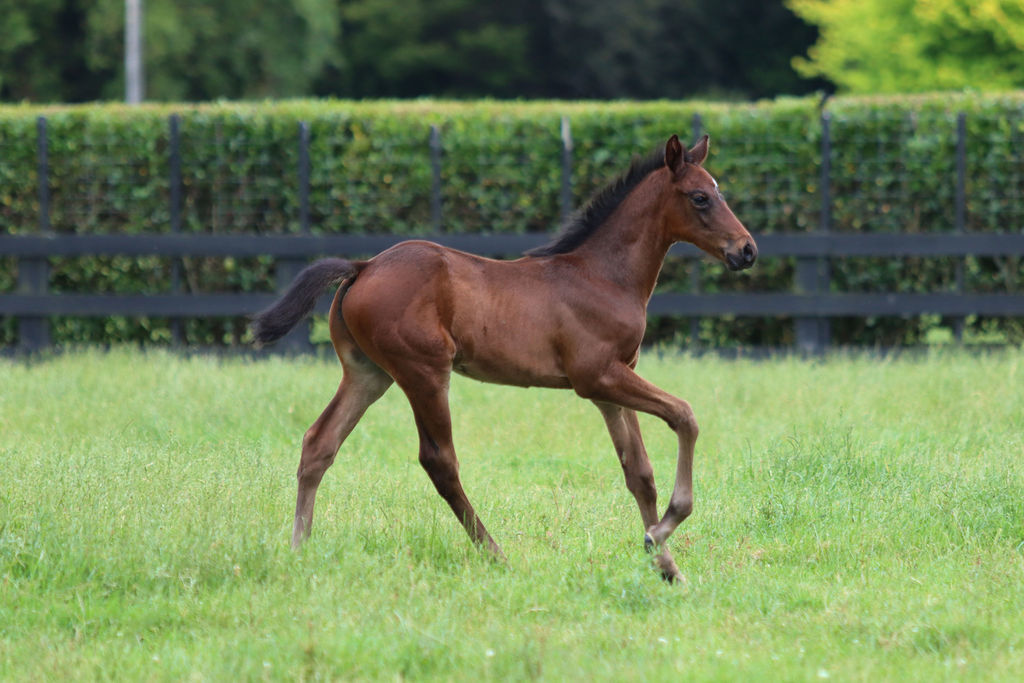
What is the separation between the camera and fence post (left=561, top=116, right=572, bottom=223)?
1220 centimetres

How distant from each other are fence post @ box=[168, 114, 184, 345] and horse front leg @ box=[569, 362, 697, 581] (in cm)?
803

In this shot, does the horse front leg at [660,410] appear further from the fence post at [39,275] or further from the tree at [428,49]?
the tree at [428,49]

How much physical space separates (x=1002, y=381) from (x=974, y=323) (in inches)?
149

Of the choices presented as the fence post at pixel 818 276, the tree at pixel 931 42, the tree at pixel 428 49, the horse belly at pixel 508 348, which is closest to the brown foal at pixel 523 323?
the horse belly at pixel 508 348

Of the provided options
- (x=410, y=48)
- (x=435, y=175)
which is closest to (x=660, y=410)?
(x=435, y=175)

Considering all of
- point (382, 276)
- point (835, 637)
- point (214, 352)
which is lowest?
point (214, 352)

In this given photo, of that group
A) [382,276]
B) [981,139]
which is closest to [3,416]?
[382,276]

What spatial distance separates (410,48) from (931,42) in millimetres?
16917

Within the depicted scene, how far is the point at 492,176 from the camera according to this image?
41.4ft

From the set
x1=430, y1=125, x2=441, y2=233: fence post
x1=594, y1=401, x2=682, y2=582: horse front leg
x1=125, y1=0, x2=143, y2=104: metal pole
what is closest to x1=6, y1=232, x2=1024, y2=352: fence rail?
x1=430, y1=125, x2=441, y2=233: fence post

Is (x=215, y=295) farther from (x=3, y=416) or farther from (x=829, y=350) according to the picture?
(x=829, y=350)

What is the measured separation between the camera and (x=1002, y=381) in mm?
9242

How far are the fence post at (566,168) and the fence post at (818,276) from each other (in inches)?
90.9

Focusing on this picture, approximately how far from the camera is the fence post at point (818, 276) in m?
12.1
